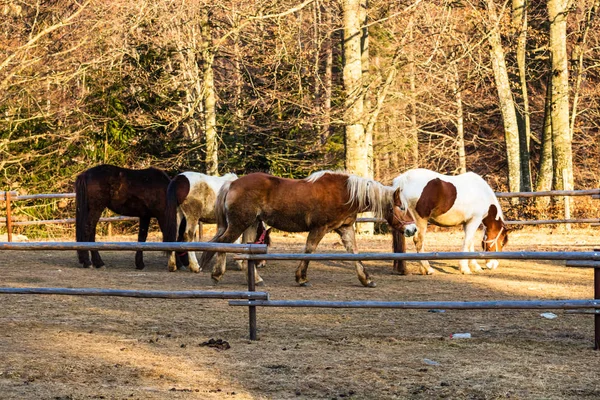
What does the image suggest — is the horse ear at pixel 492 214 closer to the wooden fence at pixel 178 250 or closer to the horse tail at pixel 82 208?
the horse tail at pixel 82 208

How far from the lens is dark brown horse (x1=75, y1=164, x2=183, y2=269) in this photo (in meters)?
14.3

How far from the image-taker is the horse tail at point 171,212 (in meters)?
13.7

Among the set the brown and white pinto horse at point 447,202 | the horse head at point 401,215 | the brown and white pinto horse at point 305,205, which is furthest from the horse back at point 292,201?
the brown and white pinto horse at point 447,202

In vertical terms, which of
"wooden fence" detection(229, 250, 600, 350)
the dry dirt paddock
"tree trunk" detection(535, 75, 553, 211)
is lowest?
the dry dirt paddock

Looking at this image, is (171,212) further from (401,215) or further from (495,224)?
(495,224)

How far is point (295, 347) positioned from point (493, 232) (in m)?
7.21

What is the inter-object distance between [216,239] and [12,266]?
431 centimetres

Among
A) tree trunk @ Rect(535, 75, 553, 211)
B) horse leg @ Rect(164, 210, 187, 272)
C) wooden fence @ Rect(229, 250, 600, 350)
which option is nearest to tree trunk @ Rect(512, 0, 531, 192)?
tree trunk @ Rect(535, 75, 553, 211)

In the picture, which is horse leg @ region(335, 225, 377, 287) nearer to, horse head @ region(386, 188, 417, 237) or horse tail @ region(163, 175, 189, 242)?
horse head @ region(386, 188, 417, 237)

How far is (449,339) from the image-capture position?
Result: 854 cm

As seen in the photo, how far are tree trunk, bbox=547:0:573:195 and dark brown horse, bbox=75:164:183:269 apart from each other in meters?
12.3

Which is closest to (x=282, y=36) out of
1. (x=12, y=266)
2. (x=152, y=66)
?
(x=152, y=66)

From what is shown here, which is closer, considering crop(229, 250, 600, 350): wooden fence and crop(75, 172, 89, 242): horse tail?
crop(229, 250, 600, 350): wooden fence

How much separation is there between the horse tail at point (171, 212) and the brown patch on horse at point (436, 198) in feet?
12.2
